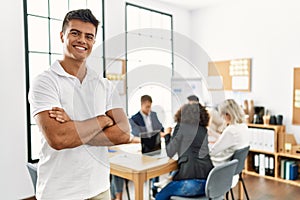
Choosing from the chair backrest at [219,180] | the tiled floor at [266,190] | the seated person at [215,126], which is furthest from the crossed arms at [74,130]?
the seated person at [215,126]

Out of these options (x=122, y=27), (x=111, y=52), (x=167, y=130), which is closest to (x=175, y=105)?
(x=167, y=130)

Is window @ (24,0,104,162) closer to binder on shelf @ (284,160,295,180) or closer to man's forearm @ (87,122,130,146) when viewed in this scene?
man's forearm @ (87,122,130,146)

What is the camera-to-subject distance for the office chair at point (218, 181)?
78.7 inches

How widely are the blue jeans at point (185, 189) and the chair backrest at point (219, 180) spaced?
0.43 ft

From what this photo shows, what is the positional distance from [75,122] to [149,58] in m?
1.32

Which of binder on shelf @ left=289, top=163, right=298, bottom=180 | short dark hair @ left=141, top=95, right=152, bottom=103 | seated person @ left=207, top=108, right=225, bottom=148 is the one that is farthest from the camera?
binder on shelf @ left=289, top=163, right=298, bottom=180

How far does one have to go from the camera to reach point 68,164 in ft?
4.01

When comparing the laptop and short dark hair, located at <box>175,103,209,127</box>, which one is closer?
short dark hair, located at <box>175,103,209,127</box>

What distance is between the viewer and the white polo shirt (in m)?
1.21

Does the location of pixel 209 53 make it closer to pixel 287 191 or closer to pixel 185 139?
pixel 287 191

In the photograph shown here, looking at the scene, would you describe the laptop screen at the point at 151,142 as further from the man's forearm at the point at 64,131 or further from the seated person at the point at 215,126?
the man's forearm at the point at 64,131

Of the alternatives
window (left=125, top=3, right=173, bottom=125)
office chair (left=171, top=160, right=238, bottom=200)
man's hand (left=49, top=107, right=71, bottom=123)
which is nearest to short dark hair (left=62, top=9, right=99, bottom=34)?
man's hand (left=49, top=107, right=71, bottom=123)

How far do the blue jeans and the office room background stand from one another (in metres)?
1.91

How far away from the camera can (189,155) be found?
223cm
